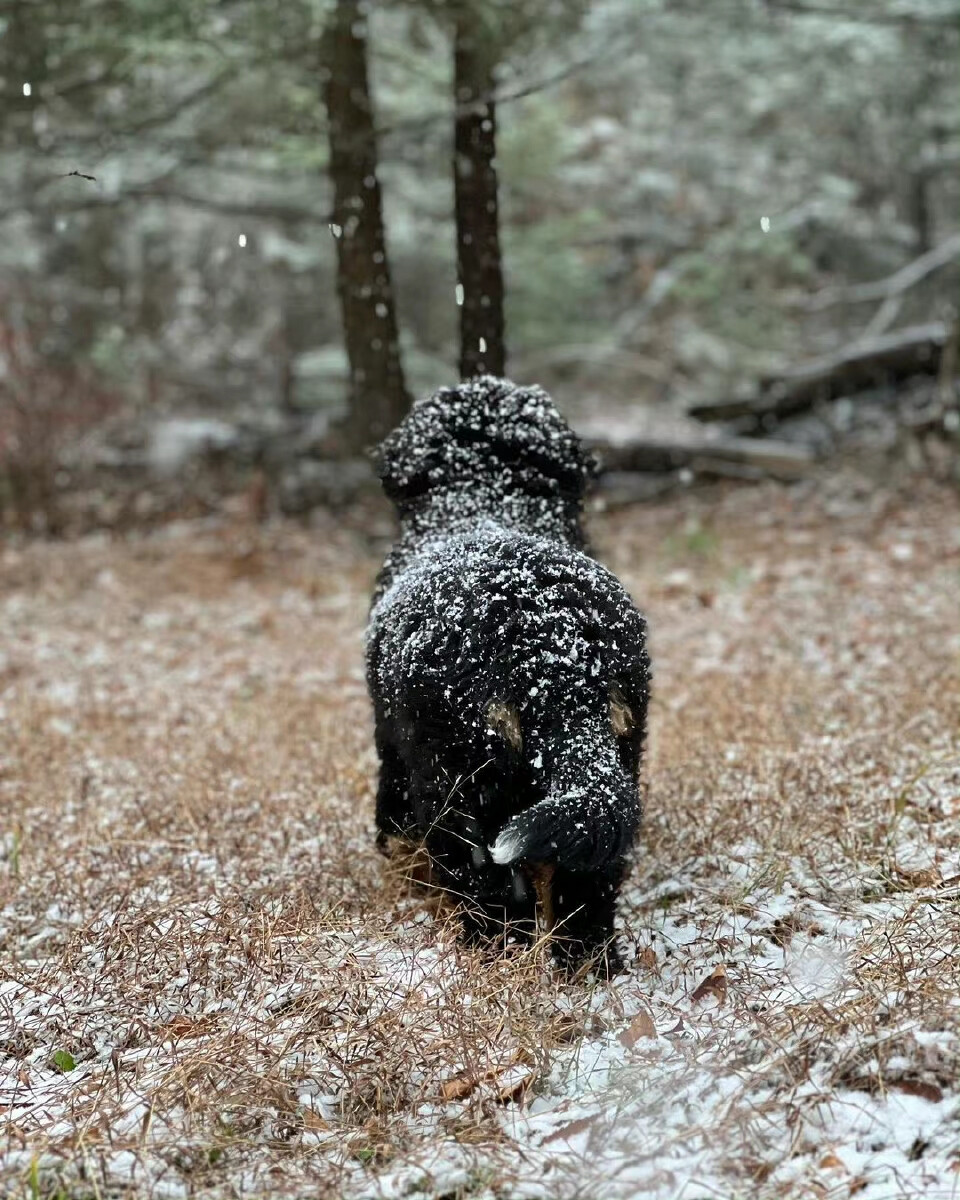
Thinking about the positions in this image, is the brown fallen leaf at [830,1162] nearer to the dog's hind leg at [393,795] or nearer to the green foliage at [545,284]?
the dog's hind leg at [393,795]

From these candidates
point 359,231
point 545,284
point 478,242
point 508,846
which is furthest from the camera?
point 545,284

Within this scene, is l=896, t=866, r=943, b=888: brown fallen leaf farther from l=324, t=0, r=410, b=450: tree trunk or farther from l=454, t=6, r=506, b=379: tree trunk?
l=324, t=0, r=410, b=450: tree trunk

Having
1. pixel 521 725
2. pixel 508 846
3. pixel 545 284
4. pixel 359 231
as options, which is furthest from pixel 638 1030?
pixel 545 284

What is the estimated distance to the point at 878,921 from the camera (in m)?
3.29

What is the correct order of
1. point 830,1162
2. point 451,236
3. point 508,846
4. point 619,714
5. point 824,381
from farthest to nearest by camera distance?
1. point 451,236
2. point 824,381
3. point 619,714
4. point 508,846
5. point 830,1162

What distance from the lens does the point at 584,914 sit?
3322 millimetres

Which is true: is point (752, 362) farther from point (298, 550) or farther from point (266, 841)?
point (266, 841)

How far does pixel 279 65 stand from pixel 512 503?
19.9 feet

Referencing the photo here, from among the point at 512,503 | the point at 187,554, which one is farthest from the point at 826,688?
the point at 187,554

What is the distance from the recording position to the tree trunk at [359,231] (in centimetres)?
757

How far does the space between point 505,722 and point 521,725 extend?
0.15 ft

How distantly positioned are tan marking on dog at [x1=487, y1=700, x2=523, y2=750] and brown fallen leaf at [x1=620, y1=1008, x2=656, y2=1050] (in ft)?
2.52

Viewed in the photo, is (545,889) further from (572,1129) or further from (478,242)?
(478,242)

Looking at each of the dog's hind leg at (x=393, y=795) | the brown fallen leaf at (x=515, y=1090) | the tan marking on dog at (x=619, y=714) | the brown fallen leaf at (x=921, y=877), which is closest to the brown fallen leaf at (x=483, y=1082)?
the brown fallen leaf at (x=515, y=1090)
